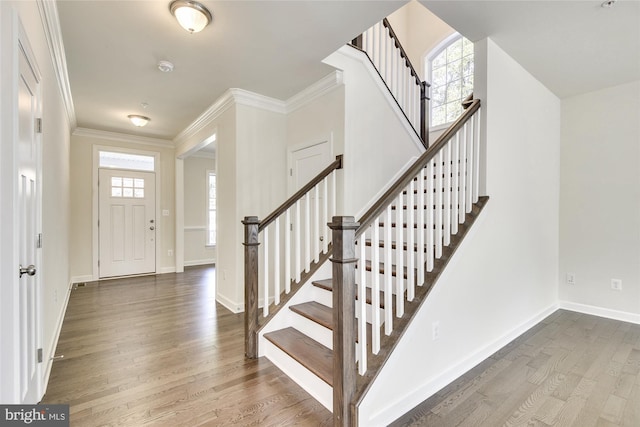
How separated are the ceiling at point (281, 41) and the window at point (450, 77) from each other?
1385mm

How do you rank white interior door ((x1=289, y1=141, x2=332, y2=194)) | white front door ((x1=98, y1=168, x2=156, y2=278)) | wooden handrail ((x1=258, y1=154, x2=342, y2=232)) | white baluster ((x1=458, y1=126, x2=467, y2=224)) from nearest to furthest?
1. white baluster ((x1=458, y1=126, x2=467, y2=224))
2. wooden handrail ((x1=258, y1=154, x2=342, y2=232))
3. white interior door ((x1=289, y1=141, x2=332, y2=194))
4. white front door ((x1=98, y1=168, x2=156, y2=278))

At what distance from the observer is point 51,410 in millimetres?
1571

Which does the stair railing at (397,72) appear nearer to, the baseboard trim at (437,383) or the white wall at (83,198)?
the baseboard trim at (437,383)

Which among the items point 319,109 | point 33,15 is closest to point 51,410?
point 33,15

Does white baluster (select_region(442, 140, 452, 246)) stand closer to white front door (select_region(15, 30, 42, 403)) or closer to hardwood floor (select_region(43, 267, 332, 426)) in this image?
hardwood floor (select_region(43, 267, 332, 426))

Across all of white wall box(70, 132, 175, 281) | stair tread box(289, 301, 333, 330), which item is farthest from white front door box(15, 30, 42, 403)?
white wall box(70, 132, 175, 281)

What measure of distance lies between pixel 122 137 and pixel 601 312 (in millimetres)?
7406

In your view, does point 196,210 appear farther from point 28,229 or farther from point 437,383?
point 437,383

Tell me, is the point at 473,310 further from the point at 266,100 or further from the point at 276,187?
the point at 266,100

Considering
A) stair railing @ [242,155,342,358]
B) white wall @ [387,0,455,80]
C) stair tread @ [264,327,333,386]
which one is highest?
white wall @ [387,0,455,80]

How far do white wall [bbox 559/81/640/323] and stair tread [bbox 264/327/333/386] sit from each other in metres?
3.29

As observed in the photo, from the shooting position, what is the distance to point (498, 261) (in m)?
2.50

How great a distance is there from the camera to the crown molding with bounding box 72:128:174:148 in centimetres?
491

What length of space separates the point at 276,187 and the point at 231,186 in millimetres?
565
